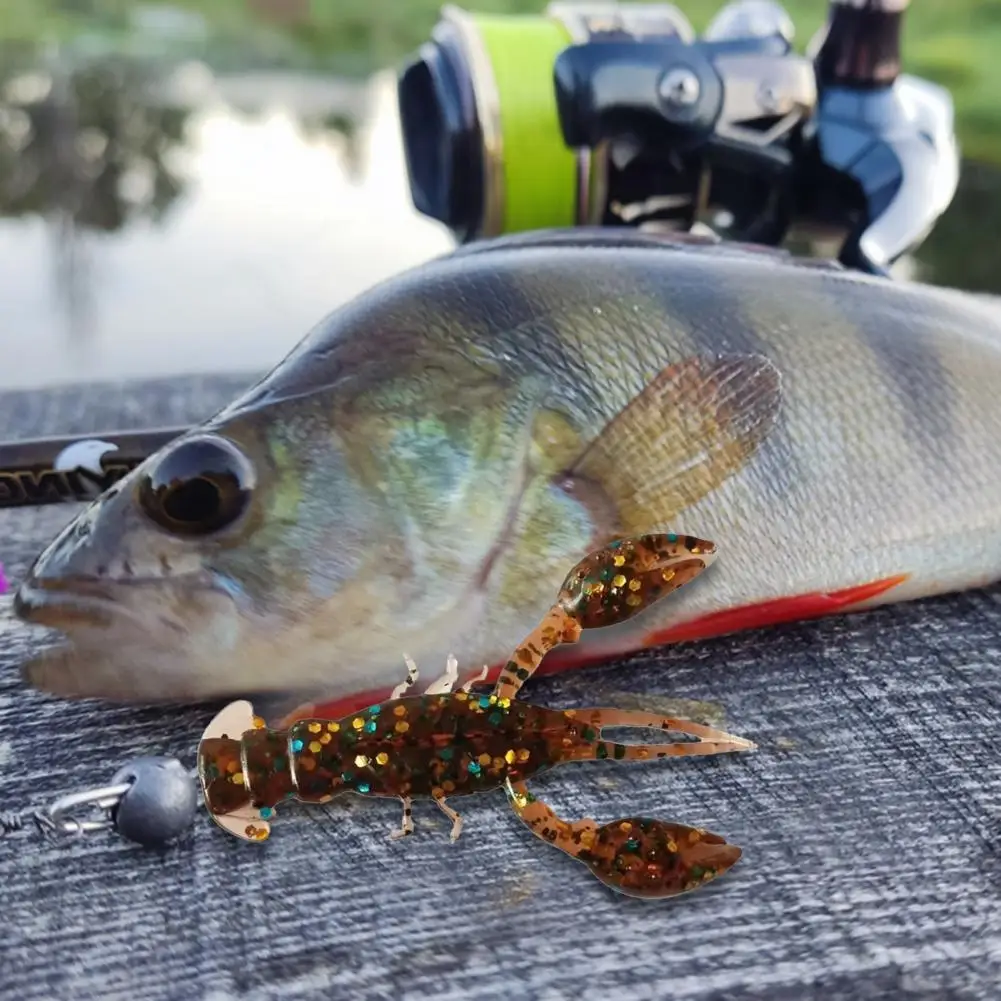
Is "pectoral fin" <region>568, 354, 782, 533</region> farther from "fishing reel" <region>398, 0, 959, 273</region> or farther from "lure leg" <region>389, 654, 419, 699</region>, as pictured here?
"fishing reel" <region>398, 0, 959, 273</region>

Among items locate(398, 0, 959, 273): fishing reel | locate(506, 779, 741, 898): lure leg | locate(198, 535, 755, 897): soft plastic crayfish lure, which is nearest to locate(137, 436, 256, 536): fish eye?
locate(198, 535, 755, 897): soft plastic crayfish lure

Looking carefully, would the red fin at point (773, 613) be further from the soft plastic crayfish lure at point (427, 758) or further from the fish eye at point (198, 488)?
the fish eye at point (198, 488)

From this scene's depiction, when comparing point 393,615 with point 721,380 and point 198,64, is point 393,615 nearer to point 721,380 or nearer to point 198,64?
point 721,380

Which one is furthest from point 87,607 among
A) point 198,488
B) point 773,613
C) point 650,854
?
point 773,613

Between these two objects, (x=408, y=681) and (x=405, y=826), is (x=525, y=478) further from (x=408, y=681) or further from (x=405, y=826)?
(x=405, y=826)

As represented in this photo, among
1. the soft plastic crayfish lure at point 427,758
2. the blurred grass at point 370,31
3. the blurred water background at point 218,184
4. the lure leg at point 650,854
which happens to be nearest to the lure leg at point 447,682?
the soft plastic crayfish lure at point 427,758

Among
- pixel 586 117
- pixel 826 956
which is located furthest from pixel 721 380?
pixel 586 117
